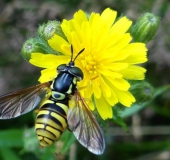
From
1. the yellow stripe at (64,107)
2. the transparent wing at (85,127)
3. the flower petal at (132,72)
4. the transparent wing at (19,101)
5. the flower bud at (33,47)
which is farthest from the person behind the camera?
the flower bud at (33,47)

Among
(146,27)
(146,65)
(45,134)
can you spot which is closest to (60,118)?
(45,134)

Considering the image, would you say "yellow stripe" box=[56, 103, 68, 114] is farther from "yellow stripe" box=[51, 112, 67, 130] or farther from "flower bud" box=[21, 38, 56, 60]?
"flower bud" box=[21, 38, 56, 60]

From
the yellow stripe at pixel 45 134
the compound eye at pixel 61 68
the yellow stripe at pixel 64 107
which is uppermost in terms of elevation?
the compound eye at pixel 61 68

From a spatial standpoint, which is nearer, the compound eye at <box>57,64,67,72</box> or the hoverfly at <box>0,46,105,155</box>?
the hoverfly at <box>0,46,105,155</box>

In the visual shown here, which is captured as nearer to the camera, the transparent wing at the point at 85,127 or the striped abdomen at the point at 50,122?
the transparent wing at the point at 85,127

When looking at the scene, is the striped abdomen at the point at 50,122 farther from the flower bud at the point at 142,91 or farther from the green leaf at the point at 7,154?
the green leaf at the point at 7,154

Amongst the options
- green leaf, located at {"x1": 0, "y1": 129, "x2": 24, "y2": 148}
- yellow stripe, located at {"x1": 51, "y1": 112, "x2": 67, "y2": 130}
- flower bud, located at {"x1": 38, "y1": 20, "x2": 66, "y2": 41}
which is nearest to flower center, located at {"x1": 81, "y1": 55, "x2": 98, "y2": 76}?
flower bud, located at {"x1": 38, "y1": 20, "x2": 66, "y2": 41}

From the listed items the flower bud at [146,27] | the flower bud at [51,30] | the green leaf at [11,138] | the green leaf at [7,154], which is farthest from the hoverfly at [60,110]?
the green leaf at [7,154]
